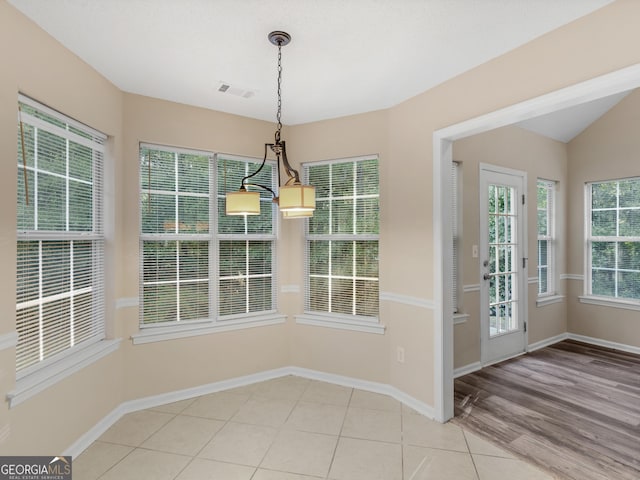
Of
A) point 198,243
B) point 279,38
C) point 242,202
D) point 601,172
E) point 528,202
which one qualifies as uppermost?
point 279,38

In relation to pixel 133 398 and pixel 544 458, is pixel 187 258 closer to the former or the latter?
pixel 133 398

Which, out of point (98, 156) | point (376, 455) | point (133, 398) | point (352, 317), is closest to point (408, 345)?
point (352, 317)

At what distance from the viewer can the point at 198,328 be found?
3.20 metres

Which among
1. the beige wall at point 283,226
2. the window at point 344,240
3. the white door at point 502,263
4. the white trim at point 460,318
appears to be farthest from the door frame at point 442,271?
the white door at point 502,263

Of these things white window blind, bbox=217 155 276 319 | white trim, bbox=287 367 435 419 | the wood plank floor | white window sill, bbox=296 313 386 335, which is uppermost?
white window blind, bbox=217 155 276 319

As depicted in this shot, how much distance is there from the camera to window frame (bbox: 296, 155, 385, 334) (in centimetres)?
333

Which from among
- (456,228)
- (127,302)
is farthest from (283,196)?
(456,228)

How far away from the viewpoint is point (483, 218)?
380 cm

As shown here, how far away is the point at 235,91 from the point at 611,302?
16.9 ft

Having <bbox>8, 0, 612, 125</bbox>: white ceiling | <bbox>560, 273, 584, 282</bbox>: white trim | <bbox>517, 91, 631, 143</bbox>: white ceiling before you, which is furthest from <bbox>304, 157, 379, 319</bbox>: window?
<bbox>560, 273, 584, 282</bbox>: white trim

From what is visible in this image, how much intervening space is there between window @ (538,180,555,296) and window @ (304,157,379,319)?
2.73 m

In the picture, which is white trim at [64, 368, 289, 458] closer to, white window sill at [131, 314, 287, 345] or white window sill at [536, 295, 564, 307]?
white window sill at [131, 314, 287, 345]

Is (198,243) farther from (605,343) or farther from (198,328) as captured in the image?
(605,343)

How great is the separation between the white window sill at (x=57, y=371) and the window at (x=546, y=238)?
16.5 feet
